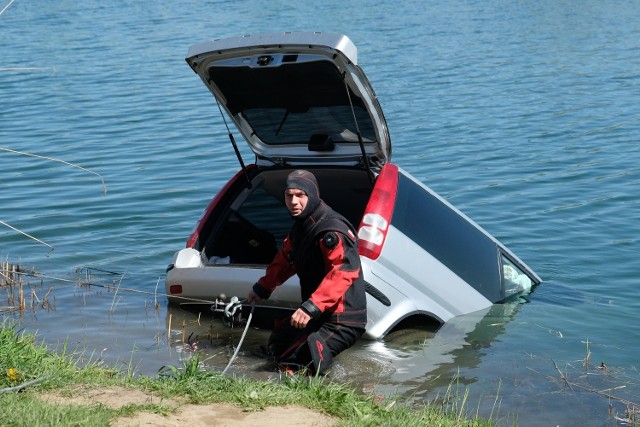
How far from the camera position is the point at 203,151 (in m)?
16.4

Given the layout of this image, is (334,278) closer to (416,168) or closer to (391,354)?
(391,354)

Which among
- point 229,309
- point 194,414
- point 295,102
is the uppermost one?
point 295,102

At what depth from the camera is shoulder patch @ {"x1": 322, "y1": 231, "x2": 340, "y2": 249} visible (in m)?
6.84

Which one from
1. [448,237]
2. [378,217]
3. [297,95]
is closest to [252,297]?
[378,217]

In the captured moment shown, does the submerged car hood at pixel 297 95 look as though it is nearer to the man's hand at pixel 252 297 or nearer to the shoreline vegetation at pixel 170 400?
the man's hand at pixel 252 297

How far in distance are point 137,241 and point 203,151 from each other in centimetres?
486

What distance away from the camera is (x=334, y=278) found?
6785 millimetres

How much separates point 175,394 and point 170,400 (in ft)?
0.26

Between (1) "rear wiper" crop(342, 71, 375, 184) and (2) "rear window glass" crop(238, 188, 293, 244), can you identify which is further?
(2) "rear window glass" crop(238, 188, 293, 244)

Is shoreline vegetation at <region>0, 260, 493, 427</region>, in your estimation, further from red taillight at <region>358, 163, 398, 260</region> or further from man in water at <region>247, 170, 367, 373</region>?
red taillight at <region>358, 163, 398, 260</region>

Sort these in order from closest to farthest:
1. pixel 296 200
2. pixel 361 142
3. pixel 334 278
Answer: pixel 334 278 < pixel 296 200 < pixel 361 142

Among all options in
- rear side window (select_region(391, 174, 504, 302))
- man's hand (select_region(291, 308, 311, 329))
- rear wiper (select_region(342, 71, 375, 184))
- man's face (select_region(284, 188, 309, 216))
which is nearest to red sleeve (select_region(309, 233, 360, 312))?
man's hand (select_region(291, 308, 311, 329))

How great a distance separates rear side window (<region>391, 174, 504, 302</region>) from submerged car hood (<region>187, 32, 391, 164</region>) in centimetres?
44

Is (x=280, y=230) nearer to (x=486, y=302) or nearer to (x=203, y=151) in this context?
(x=486, y=302)
